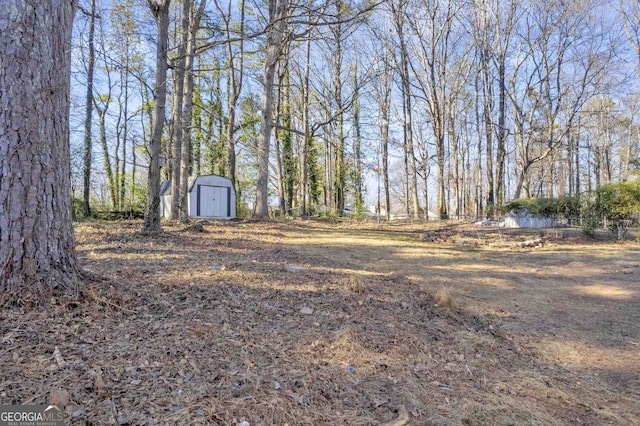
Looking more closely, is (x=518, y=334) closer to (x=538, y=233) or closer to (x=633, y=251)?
(x=633, y=251)

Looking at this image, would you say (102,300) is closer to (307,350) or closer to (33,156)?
(33,156)

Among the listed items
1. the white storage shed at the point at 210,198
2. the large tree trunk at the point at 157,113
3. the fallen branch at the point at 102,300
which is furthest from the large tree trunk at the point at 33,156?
the white storage shed at the point at 210,198

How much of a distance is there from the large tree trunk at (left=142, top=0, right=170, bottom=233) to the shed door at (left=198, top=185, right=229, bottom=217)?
28.5ft

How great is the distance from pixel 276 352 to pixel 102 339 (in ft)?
3.41

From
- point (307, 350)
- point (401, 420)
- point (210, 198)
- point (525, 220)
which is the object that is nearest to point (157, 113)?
point (307, 350)

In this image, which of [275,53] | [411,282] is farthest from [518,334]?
[275,53]

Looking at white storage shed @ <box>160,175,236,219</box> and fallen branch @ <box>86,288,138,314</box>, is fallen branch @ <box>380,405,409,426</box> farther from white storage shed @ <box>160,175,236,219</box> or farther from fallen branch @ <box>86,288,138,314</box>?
white storage shed @ <box>160,175,236,219</box>

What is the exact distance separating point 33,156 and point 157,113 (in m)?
4.37

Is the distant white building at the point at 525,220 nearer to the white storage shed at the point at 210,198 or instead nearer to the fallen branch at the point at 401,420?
the white storage shed at the point at 210,198

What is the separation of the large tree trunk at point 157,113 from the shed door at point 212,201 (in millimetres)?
8684

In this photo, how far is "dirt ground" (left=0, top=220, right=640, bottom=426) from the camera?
1.65 meters

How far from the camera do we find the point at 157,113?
6.27 meters

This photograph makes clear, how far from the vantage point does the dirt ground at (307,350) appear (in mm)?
1647

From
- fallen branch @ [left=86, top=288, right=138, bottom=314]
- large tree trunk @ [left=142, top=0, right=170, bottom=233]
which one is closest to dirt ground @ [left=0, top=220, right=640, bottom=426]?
fallen branch @ [left=86, top=288, right=138, bottom=314]
